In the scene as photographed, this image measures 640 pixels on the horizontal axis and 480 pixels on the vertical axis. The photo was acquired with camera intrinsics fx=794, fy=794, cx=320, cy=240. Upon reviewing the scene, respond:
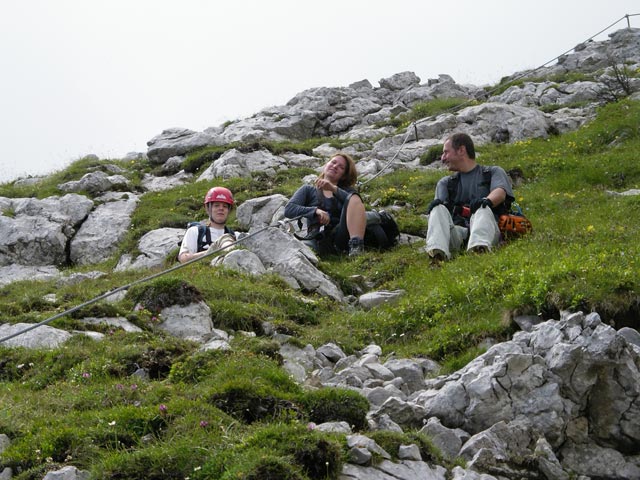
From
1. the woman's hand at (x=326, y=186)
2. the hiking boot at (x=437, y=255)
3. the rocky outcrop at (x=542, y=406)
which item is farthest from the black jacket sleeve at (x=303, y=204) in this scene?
the rocky outcrop at (x=542, y=406)

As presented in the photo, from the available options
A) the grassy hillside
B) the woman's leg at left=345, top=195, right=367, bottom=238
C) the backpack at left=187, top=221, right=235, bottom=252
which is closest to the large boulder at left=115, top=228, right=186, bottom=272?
the backpack at left=187, top=221, right=235, bottom=252

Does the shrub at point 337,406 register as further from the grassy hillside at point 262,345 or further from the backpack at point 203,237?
the backpack at point 203,237

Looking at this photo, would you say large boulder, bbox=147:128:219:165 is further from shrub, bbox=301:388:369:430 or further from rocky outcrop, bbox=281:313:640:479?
shrub, bbox=301:388:369:430

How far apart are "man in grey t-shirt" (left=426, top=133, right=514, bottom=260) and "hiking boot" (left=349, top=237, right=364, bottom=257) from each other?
1.94 meters

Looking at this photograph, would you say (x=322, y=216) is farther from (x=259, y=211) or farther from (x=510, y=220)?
(x=510, y=220)

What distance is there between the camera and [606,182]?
19016mm

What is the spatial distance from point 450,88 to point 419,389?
34518 millimetres

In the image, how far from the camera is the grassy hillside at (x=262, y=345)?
22.4 feet

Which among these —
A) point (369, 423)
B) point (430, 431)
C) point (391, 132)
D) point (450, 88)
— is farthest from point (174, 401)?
point (450, 88)

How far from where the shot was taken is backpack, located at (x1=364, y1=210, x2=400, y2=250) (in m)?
16.7

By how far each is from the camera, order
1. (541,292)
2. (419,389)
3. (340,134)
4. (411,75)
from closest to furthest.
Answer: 1. (419,389)
2. (541,292)
3. (340,134)
4. (411,75)

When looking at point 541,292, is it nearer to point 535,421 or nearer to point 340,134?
point 535,421

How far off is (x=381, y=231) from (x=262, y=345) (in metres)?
7.53

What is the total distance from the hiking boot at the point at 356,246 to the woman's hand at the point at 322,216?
70 cm
